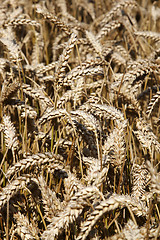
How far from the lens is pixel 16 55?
1591mm

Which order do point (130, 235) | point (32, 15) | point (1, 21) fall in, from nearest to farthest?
point (130, 235), point (1, 21), point (32, 15)

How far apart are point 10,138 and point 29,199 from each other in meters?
0.36

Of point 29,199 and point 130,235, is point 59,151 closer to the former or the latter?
point 29,199

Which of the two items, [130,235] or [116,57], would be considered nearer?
[130,235]

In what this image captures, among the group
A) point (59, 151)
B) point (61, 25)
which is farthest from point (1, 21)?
point (59, 151)

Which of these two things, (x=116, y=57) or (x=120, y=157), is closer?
(x=120, y=157)

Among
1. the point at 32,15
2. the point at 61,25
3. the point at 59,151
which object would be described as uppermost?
the point at 32,15

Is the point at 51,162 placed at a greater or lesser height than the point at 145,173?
greater

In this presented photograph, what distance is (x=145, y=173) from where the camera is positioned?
1382 millimetres

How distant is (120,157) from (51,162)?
12.1 inches

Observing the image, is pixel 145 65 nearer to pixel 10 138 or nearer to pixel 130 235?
pixel 10 138

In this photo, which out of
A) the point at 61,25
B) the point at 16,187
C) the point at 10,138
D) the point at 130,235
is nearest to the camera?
the point at 130,235

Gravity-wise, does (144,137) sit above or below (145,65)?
below

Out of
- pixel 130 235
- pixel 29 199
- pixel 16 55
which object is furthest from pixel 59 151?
pixel 130 235
